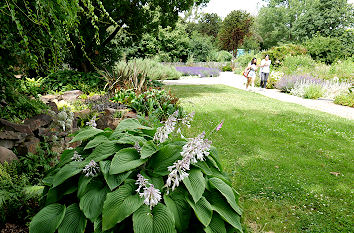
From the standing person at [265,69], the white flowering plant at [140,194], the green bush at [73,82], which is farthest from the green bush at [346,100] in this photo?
the white flowering plant at [140,194]

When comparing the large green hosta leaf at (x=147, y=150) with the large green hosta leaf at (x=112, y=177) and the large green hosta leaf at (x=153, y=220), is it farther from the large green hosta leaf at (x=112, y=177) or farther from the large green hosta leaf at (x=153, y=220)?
the large green hosta leaf at (x=153, y=220)

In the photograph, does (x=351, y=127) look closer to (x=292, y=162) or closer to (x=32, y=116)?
(x=292, y=162)

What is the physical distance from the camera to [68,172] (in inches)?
55.4

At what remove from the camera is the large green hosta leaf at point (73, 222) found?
1218 millimetres

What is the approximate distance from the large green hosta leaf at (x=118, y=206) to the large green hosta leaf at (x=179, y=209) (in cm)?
16

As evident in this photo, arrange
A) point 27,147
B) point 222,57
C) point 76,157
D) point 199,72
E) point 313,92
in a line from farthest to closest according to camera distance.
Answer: point 222,57 < point 199,72 < point 313,92 < point 27,147 < point 76,157

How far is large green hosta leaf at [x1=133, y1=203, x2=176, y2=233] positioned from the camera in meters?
1.12

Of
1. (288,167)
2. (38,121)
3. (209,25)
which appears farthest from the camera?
(209,25)

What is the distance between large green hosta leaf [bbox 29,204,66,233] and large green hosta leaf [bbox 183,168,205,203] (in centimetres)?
67

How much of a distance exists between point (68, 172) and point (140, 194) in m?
0.53

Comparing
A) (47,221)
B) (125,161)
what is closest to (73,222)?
(47,221)

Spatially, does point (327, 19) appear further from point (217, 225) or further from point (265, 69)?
point (217, 225)

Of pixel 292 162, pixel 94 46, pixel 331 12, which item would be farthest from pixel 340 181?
pixel 331 12

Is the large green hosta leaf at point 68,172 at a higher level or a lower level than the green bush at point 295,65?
higher
